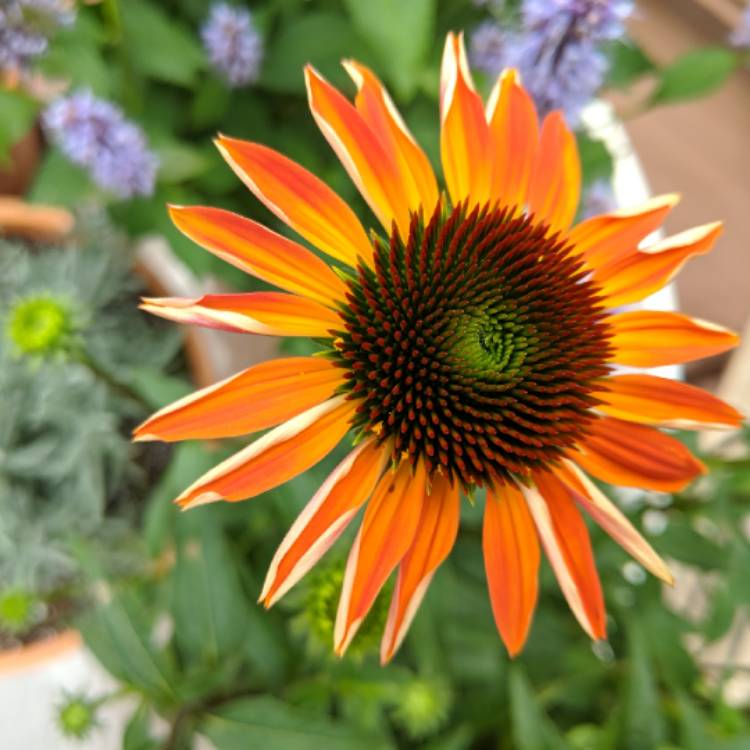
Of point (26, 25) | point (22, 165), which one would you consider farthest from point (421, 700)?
point (22, 165)

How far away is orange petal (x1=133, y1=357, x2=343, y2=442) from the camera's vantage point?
0.30m

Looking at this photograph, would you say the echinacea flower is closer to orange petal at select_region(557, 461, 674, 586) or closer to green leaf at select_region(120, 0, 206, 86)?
orange petal at select_region(557, 461, 674, 586)

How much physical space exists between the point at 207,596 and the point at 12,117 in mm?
405

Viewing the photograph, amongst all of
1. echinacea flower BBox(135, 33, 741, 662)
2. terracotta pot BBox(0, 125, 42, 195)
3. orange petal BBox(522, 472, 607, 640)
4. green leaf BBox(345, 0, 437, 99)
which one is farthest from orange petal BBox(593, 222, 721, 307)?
terracotta pot BBox(0, 125, 42, 195)

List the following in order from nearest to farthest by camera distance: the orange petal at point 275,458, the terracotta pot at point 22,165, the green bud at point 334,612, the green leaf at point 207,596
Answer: the orange petal at point 275,458 → the green bud at point 334,612 → the green leaf at point 207,596 → the terracotta pot at point 22,165

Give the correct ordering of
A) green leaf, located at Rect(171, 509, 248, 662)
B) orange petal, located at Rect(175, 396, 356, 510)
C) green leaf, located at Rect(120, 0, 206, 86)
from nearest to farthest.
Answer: orange petal, located at Rect(175, 396, 356, 510) < green leaf, located at Rect(171, 509, 248, 662) < green leaf, located at Rect(120, 0, 206, 86)

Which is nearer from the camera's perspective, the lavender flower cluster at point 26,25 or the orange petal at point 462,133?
the orange petal at point 462,133

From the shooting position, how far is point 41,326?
490mm

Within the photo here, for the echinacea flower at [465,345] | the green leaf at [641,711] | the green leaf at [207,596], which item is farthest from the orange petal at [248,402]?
the green leaf at [641,711]

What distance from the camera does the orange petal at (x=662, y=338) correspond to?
1.24 ft

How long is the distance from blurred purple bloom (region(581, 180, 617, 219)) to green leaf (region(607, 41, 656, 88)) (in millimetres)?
103

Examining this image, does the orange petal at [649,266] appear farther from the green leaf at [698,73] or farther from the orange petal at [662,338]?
the green leaf at [698,73]

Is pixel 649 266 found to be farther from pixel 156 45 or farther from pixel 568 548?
pixel 156 45

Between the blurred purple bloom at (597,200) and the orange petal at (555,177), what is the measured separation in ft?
0.83
